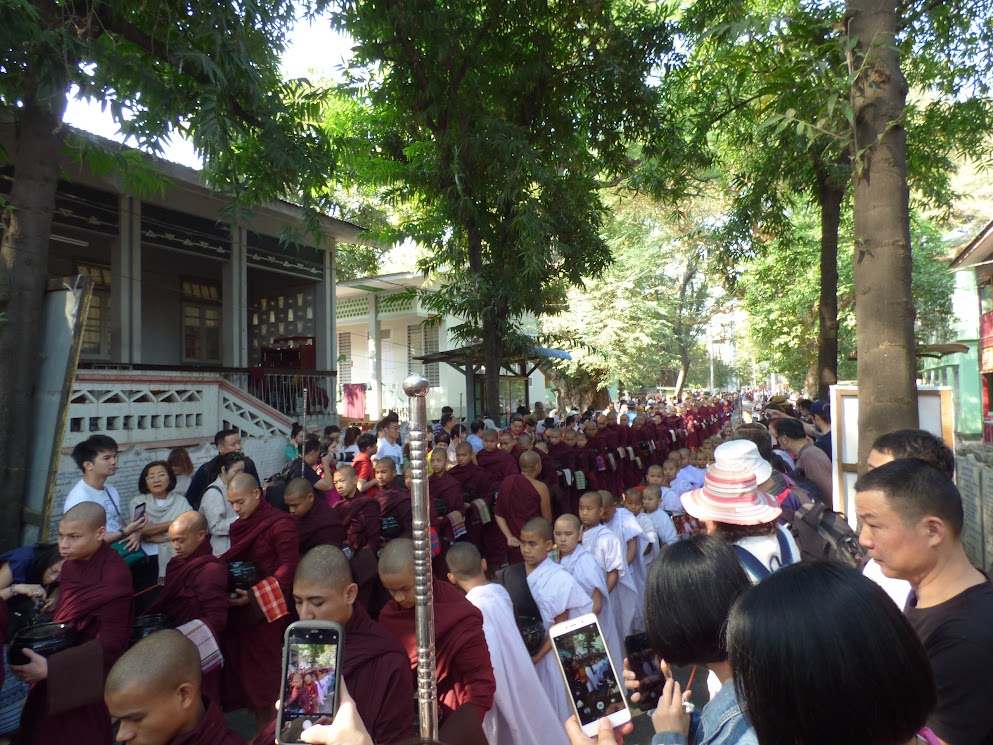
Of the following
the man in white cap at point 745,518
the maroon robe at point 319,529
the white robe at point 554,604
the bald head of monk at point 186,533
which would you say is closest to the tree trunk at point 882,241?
the man in white cap at point 745,518

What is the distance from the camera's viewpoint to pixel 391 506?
598 cm

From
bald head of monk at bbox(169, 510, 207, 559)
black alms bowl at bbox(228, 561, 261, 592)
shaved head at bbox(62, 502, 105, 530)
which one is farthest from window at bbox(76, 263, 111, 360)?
shaved head at bbox(62, 502, 105, 530)

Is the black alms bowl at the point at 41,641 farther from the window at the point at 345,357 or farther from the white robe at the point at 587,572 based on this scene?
the window at the point at 345,357

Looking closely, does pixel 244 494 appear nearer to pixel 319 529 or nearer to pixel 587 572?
pixel 319 529

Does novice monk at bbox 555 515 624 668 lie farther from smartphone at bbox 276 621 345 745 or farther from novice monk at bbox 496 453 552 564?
smartphone at bbox 276 621 345 745

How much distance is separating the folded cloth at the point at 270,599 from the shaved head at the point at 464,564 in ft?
3.71

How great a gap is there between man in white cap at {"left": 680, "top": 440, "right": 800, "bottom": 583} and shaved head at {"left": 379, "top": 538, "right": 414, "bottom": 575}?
1.26 metres

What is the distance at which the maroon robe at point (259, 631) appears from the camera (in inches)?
162

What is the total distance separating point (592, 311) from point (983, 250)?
13516 mm

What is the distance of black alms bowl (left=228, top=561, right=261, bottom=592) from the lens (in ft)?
13.0

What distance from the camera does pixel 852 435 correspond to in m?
5.32

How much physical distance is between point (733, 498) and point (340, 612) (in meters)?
1.61

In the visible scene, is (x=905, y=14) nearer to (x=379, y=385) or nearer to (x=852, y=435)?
(x=852, y=435)

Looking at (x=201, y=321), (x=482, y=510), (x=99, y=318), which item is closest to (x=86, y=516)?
(x=482, y=510)
